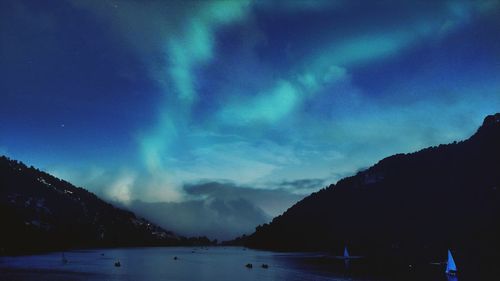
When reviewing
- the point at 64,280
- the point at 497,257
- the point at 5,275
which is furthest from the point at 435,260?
the point at 5,275

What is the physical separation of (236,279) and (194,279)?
44.8ft

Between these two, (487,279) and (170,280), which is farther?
(170,280)

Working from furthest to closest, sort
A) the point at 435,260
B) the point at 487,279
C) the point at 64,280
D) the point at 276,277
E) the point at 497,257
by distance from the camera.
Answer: the point at 435,260
the point at 497,257
the point at 276,277
the point at 64,280
the point at 487,279

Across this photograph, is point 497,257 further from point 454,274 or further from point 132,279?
point 132,279

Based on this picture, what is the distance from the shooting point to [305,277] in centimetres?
13000

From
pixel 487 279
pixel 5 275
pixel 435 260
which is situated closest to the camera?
pixel 487 279

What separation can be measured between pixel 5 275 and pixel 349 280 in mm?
105895

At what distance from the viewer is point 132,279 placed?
129 metres

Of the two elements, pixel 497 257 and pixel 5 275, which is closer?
pixel 5 275

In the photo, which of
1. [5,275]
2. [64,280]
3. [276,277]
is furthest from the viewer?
[276,277]

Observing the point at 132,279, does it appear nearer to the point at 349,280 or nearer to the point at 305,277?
the point at 305,277

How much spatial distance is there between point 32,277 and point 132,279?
2936 cm

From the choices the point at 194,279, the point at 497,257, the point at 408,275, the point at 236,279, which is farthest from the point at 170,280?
the point at 497,257

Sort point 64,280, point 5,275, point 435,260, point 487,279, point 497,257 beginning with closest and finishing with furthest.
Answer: point 487,279
point 64,280
point 5,275
point 497,257
point 435,260
